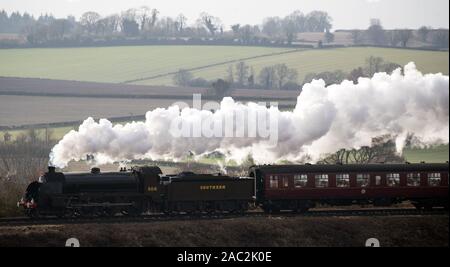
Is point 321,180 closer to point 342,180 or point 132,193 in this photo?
point 342,180

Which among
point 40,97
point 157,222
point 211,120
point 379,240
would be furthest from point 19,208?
point 40,97

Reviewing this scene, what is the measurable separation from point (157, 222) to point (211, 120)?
1655 centimetres

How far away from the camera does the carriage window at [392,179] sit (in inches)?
2712

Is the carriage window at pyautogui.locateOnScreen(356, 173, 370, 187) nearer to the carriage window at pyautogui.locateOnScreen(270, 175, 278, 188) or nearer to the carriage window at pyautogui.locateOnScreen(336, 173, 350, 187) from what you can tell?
the carriage window at pyautogui.locateOnScreen(336, 173, 350, 187)

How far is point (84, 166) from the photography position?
115m

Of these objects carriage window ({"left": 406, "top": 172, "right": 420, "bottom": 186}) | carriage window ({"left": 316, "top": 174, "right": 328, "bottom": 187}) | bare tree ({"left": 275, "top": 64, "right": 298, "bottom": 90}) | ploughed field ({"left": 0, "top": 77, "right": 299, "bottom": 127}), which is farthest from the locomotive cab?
bare tree ({"left": 275, "top": 64, "right": 298, "bottom": 90})

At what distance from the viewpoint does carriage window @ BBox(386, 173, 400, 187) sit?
6888 cm

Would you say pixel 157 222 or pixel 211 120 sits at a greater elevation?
pixel 211 120

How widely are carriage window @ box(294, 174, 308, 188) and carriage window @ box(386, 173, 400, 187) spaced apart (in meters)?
7.05

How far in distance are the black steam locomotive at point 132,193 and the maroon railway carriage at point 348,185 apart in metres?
1.98

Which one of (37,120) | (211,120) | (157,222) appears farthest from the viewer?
(37,120)

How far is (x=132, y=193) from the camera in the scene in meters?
63.0

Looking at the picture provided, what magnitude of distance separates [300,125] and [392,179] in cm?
958
